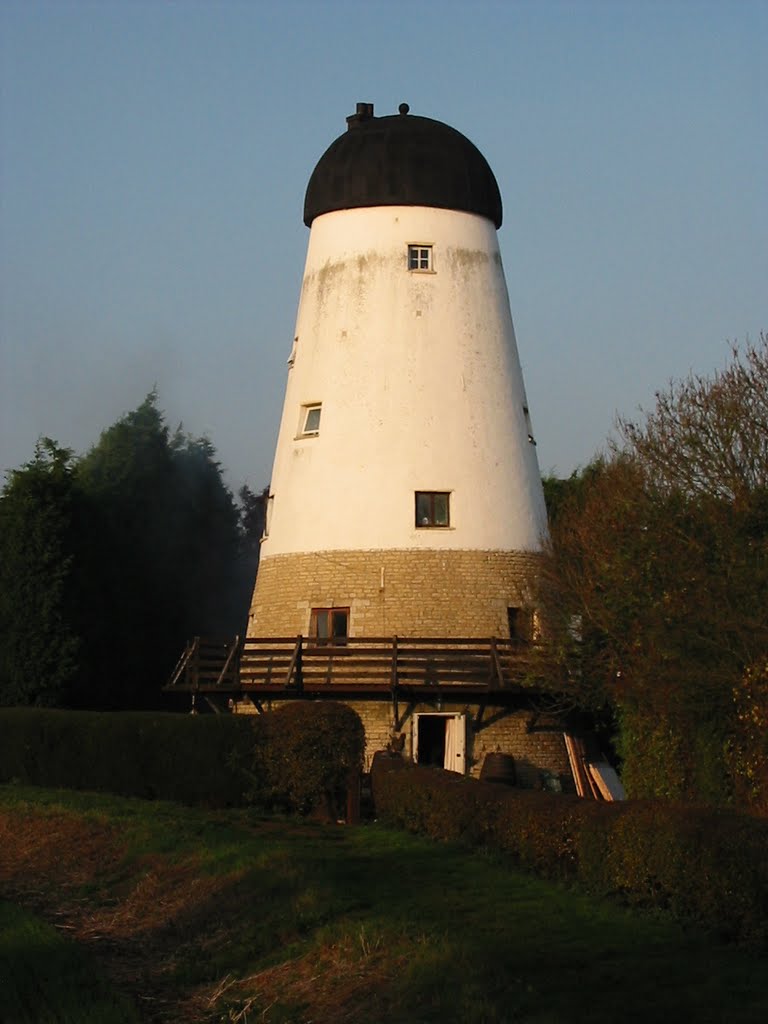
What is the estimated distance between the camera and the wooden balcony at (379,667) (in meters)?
32.0

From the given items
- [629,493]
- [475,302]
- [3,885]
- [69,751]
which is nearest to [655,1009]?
[3,885]

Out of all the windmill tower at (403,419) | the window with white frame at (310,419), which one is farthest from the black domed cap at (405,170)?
the window with white frame at (310,419)

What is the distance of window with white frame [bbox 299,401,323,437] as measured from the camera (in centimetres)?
3553

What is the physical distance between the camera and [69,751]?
2988 centimetres

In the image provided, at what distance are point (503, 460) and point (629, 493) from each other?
8829 millimetres

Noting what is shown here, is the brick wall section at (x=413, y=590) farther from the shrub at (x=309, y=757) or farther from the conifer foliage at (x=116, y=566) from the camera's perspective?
the conifer foliage at (x=116, y=566)

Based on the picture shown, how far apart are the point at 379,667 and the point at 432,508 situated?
3.95 meters

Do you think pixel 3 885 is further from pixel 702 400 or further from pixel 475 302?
pixel 475 302

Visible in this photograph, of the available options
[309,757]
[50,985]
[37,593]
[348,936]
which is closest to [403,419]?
[309,757]

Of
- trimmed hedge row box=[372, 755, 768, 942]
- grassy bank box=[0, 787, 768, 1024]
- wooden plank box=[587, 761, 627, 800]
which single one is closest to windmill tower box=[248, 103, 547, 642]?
wooden plank box=[587, 761, 627, 800]

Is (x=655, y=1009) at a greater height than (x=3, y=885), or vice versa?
(x=3, y=885)

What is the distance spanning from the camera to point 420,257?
116 feet

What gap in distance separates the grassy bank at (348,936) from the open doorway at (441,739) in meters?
11.5

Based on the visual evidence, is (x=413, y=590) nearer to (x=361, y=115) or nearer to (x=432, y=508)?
(x=432, y=508)
